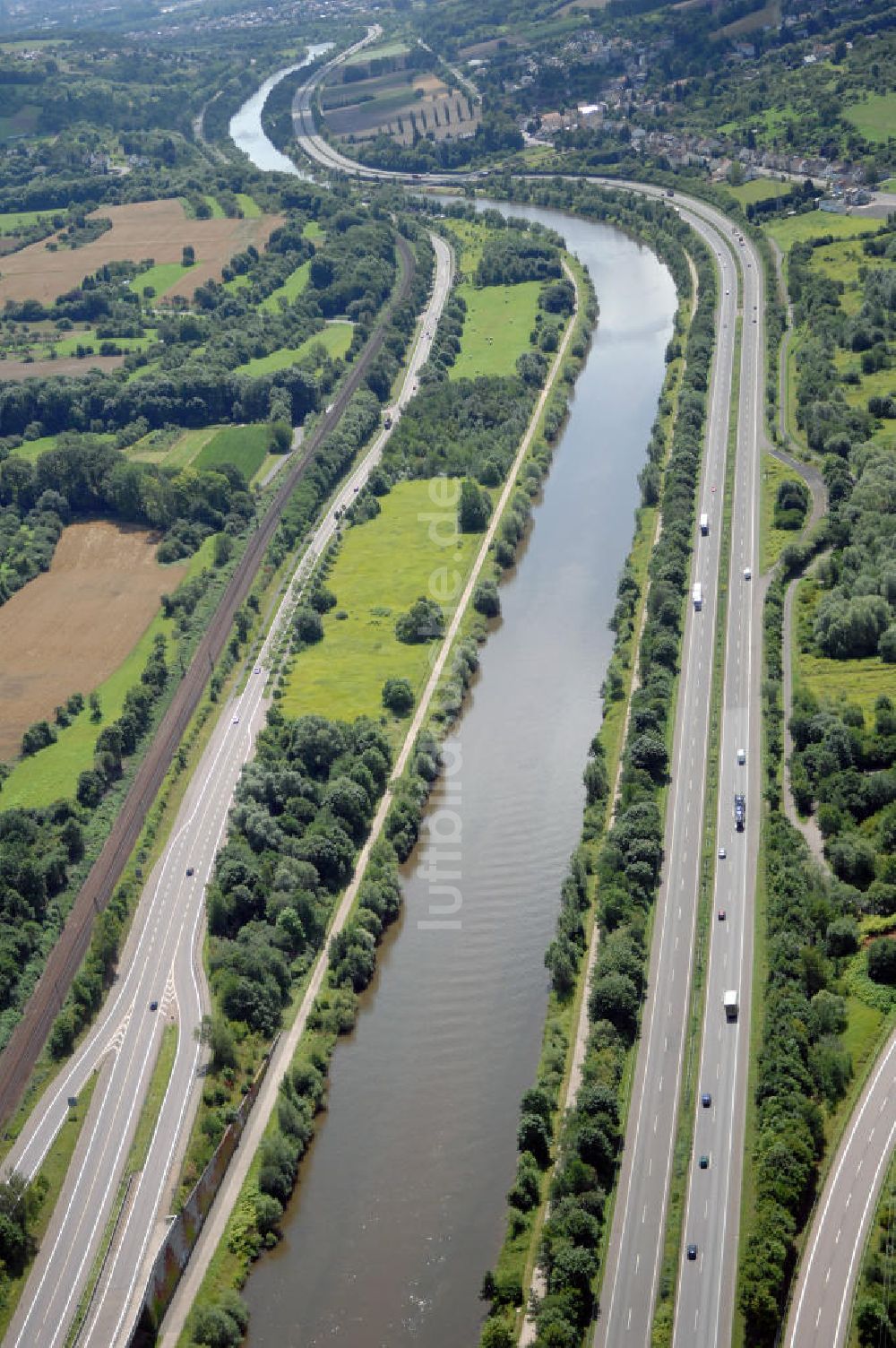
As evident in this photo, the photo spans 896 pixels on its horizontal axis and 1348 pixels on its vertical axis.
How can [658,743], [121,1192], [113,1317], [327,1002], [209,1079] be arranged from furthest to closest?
[658,743] < [327,1002] < [209,1079] < [121,1192] < [113,1317]

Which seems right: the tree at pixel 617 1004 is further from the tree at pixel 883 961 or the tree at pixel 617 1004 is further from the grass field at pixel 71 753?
the grass field at pixel 71 753

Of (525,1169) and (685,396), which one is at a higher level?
(685,396)

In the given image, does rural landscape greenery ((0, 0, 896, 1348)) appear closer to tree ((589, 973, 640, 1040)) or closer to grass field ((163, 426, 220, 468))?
tree ((589, 973, 640, 1040))

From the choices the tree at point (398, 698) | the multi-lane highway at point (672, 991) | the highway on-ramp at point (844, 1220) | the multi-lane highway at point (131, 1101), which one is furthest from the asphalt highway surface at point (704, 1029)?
the multi-lane highway at point (131, 1101)

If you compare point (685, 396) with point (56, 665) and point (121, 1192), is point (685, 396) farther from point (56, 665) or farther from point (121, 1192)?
point (121, 1192)

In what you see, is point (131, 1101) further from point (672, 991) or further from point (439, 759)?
point (439, 759)

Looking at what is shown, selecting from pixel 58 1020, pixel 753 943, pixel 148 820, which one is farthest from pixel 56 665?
pixel 753 943
